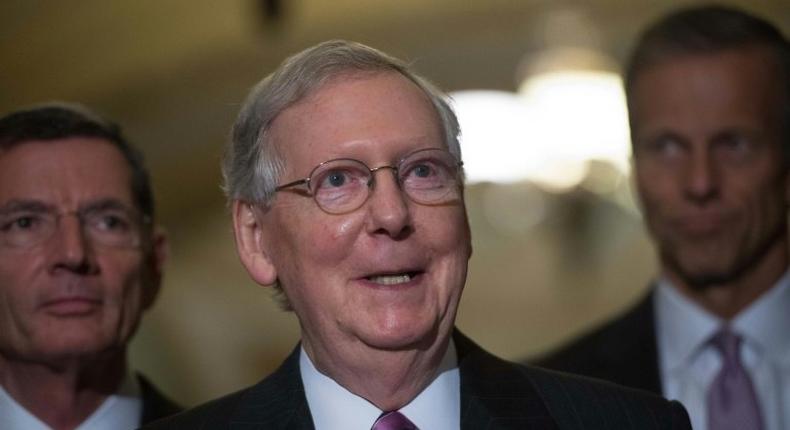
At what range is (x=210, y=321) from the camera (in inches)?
612

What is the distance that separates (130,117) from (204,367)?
2758 millimetres

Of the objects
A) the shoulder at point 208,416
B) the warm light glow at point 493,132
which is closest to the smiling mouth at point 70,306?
the shoulder at point 208,416

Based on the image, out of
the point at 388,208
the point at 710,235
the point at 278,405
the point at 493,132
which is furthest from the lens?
the point at 493,132

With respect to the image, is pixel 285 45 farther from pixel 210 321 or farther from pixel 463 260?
pixel 463 260

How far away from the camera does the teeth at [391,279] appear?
3.39 meters

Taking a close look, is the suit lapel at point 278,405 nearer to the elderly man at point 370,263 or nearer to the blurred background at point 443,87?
the elderly man at point 370,263

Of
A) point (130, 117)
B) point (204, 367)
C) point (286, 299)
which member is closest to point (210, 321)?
point (204, 367)

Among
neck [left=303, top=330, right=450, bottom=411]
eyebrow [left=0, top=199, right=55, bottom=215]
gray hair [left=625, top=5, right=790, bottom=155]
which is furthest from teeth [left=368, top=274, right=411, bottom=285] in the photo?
gray hair [left=625, top=5, right=790, bottom=155]

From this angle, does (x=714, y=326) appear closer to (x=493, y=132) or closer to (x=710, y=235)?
(x=710, y=235)

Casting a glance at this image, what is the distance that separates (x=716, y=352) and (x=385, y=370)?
1750 millimetres

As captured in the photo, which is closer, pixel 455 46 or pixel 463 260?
pixel 463 260

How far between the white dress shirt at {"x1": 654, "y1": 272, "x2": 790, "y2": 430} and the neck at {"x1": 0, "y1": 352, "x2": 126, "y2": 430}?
164 centimetres

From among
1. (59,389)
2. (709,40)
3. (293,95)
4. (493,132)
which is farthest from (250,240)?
(493,132)

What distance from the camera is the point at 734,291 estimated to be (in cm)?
494
